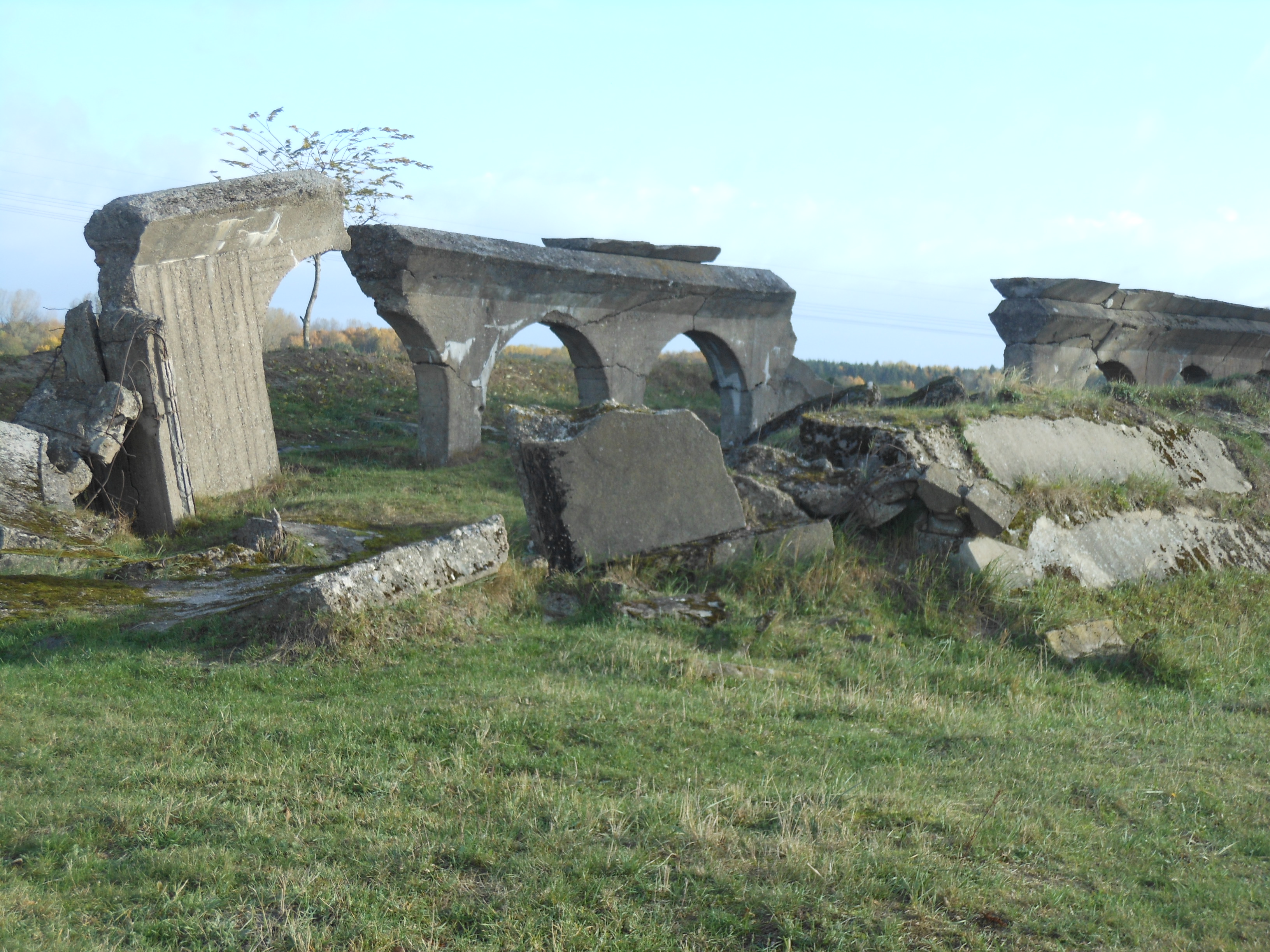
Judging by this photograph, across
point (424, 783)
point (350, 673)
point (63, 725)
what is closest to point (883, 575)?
point (350, 673)

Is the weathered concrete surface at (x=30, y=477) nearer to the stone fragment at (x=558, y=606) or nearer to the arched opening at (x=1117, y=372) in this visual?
the stone fragment at (x=558, y=606)

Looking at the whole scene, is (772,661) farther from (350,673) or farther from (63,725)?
(63,725)

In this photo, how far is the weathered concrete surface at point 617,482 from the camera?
7.30m

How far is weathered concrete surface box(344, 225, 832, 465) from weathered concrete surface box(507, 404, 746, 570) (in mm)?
5790

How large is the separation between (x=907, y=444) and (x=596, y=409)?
105 inches

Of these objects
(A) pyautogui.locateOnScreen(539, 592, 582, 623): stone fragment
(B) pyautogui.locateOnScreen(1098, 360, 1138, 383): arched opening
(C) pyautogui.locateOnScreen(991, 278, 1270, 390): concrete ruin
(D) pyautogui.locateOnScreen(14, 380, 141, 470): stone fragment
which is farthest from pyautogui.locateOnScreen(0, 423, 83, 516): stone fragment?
(B) pyautogui.locateOnScreen(1098, 360, 1138, 383): arched opening

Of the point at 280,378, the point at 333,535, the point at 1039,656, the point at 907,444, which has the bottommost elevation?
the point at 1039,656

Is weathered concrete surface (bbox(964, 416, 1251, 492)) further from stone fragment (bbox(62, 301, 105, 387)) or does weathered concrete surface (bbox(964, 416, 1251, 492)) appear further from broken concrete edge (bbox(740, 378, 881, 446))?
stone fragment (bbox(62, 301, 105, 387))

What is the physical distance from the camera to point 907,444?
336 inches

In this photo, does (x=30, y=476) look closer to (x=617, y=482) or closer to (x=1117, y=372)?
(x=617, y=482)

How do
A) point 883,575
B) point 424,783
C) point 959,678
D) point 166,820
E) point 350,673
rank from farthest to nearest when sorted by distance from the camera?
point 883,575 → point 959,678 → point 350,673 → point 424,783 → point 166,820

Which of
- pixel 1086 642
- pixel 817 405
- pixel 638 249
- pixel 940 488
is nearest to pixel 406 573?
pixel 940 488

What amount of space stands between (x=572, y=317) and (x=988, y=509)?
914cm

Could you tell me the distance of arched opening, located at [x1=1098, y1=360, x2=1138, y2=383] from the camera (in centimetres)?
1961
